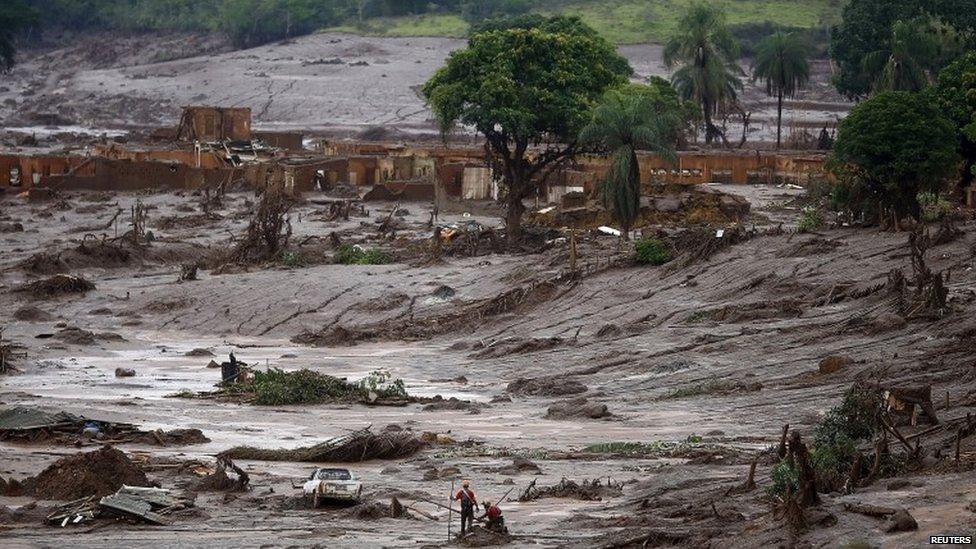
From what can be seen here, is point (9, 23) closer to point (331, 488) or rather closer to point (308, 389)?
point (308, 389)

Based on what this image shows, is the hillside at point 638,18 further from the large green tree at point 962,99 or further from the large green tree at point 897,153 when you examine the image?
the large green tree at point 897,153

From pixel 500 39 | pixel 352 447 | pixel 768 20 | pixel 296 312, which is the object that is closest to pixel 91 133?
pixel 768 20

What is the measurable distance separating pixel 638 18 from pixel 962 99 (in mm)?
71779

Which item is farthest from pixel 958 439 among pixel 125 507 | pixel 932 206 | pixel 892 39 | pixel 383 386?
pixel 892 39

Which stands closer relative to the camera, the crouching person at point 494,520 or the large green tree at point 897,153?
the crouching person at point 494,520

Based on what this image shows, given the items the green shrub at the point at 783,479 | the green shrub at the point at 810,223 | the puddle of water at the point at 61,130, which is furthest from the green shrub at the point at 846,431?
the puddle of water at the point at 61,130

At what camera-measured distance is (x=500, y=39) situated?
169 ft

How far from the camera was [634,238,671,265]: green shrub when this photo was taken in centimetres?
4181

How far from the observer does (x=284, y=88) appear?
111375 mm

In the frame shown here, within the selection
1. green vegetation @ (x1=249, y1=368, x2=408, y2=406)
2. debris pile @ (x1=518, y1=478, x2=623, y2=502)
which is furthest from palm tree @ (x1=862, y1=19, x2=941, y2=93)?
debris pile @ (x1=518, y1=478, x2=623, y2=502)

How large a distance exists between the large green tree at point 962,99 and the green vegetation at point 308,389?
19.8 meters

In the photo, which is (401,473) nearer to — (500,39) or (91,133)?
(500,39)

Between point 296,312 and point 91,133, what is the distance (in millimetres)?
60162

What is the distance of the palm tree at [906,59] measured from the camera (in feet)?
235
